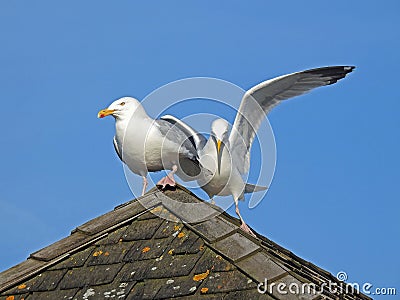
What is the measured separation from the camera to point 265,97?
12477 millimetres

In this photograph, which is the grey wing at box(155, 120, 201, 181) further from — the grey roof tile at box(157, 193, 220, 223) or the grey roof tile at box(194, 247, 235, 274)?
the grey roof tile at box(194, 247, 235, 274)

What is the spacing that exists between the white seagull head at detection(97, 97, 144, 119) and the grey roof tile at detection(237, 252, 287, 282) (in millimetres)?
4956

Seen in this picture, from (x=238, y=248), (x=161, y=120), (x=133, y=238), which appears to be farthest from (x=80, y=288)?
(x=161, y=120)

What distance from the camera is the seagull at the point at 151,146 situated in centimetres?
1000

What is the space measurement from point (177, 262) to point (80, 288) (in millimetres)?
743

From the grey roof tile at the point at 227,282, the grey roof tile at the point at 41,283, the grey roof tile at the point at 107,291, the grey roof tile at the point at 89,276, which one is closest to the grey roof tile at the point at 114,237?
the grey roof tile at the point at 89,276

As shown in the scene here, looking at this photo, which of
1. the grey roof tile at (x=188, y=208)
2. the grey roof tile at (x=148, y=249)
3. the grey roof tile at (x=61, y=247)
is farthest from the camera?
the grey roof tile at (x=61, y=247)

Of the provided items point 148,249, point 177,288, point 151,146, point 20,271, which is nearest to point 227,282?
point 177,288

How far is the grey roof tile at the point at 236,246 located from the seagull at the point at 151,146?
3.48 metres

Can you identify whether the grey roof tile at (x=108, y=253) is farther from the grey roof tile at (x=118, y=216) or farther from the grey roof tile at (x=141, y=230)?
the grey roof tile at (x=118, y=216)

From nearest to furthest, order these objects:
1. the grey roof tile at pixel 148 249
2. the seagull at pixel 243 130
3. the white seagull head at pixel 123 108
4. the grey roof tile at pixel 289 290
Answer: the grey roof tile at pixel 289 290
the grey roof tile at pixel 148 249
the white seagull head at pixel 123 108
the seagull at pixel 243 130

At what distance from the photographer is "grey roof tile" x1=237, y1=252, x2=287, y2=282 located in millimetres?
5703

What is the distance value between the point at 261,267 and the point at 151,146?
4.42 meters

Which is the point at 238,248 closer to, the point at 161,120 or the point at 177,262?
→ the point at 177,262
